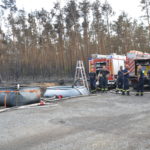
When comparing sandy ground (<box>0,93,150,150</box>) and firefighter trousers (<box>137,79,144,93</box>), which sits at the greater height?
firefighter trousers (<box>137,79,144,93</box>)

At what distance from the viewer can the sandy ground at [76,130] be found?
3.72 metres

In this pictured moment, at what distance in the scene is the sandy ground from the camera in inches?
146

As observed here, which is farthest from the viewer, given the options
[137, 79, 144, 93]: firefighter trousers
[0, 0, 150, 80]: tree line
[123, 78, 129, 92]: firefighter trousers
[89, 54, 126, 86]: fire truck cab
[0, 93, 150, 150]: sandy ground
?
[0, 0, 150, 80]: tree line

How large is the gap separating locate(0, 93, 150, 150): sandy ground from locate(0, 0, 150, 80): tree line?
17.9 metres

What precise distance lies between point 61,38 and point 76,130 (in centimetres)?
2615

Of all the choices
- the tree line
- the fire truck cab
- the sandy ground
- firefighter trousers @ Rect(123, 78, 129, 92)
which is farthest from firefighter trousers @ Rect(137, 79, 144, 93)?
the tree line

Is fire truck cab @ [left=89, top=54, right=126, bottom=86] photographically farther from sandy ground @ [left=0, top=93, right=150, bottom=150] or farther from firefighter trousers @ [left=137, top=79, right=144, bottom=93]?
sandy ground @ [left=0, top=93, right=150, bottom=150]

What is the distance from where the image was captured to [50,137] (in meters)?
4.21

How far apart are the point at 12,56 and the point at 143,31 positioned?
20.3 m

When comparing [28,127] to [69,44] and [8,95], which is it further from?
[69,44]

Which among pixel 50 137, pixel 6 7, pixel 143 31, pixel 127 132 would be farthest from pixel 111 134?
pixel 143 31

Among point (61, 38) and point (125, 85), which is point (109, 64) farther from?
point (61, 38)

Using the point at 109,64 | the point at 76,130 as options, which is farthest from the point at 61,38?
the point at 76,130

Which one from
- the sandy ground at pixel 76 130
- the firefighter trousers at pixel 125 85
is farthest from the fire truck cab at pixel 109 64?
the sandy ground at pixel 76 130
